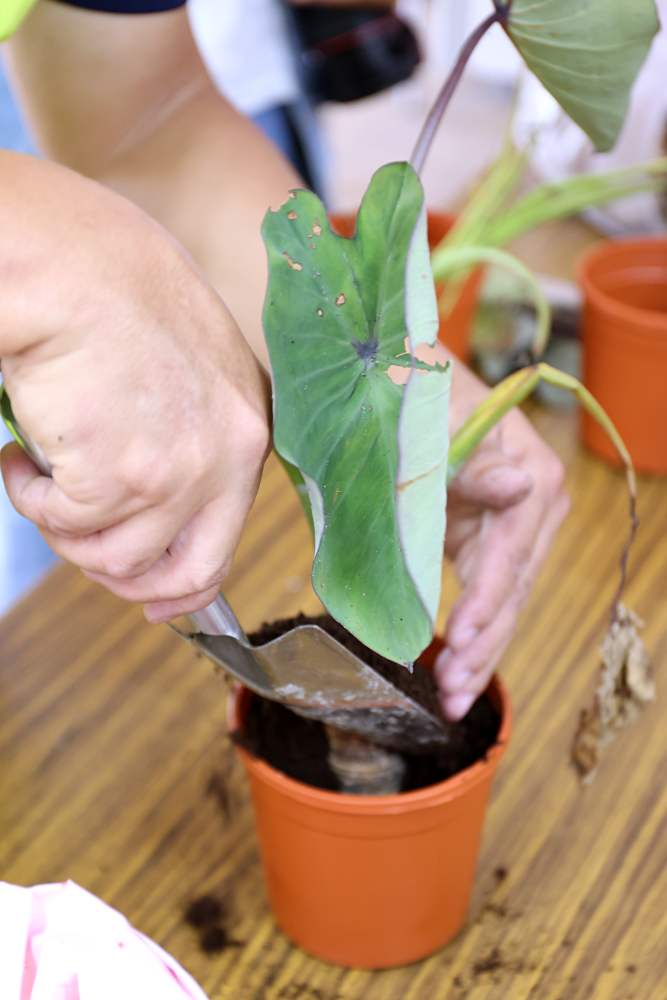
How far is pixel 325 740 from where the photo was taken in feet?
1.84

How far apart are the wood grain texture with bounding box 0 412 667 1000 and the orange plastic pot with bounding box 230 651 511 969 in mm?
16

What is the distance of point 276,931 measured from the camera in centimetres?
55

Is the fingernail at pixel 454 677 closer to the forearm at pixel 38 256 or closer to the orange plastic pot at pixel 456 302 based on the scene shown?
the forearm at pixel 38 256

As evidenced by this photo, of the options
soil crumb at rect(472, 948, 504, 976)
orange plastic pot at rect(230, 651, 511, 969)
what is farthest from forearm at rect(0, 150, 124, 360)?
soil crumb at rect(472, 948, 504, 976)

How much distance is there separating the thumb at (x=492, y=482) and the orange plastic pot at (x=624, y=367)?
1.03 feet

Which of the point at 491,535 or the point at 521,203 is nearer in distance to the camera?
the point at 491,535

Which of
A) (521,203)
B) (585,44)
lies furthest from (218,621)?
(521,203)

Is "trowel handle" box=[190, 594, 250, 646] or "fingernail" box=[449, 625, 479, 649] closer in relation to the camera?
"trowel handle" box=[190, 594, 250, 646]

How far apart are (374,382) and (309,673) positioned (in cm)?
13

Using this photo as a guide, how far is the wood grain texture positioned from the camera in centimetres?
52

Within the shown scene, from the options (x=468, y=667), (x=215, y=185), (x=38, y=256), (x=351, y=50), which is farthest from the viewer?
Answer: (x=351, y=50)

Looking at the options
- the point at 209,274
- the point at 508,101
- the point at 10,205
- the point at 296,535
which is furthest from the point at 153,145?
the point at 508,101

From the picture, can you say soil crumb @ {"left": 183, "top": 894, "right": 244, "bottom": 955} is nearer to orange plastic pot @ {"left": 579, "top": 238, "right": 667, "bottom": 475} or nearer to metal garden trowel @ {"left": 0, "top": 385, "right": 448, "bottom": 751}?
metal garden trowel @ {"left": 0, "top": 385, "right": 448, "bottom": 751}

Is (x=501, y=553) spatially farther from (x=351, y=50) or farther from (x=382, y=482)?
(x=351, y=50)
